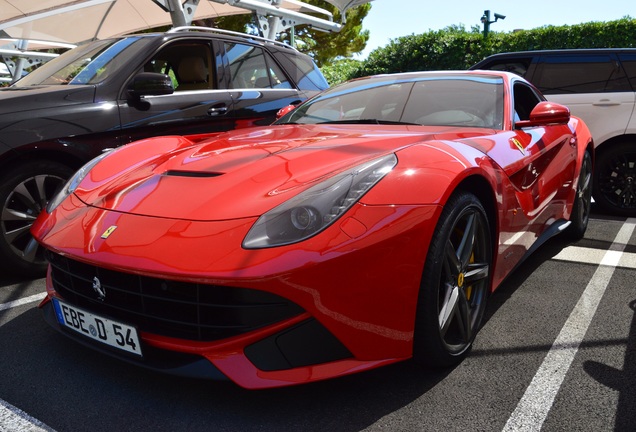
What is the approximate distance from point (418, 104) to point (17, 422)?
2.36m

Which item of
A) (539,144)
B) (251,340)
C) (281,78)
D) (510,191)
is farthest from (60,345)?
(281,78)

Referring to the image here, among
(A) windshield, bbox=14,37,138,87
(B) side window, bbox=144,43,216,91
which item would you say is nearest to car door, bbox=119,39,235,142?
(B) side window, bbox=144,43,216,91

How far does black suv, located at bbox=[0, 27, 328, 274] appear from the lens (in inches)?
129

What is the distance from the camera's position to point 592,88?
5.61m

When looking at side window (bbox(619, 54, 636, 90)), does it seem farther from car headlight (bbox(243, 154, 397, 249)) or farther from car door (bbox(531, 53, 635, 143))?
car headlight (bbox(243, 154, 397, 249))

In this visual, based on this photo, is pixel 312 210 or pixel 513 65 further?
pixel 513 65

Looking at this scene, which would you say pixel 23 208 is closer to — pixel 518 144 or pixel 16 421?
pixel 16 421

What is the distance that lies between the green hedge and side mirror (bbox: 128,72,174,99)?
13.9 metres

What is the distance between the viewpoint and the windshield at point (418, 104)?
9.86ft

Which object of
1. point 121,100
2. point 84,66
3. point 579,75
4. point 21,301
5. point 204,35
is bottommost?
point 21,301

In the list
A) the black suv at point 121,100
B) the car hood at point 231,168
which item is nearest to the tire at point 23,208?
the black suv at point 121,100

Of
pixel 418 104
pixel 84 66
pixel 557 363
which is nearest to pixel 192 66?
pixel 84 66

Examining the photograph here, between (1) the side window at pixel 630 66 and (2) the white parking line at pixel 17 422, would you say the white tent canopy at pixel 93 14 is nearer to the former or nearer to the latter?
(1) the side window at pixel 630 66

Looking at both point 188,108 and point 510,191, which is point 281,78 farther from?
point 510,191
